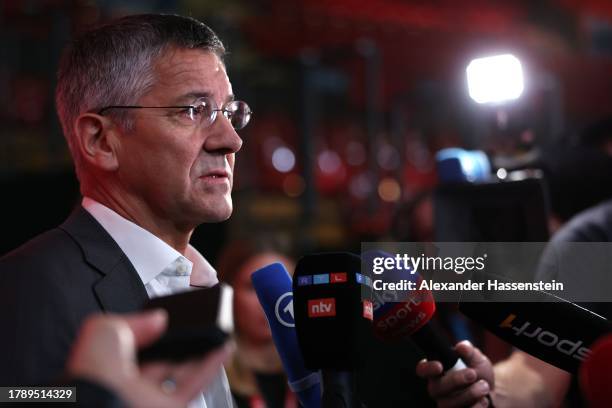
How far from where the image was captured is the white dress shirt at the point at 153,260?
4.52 feet

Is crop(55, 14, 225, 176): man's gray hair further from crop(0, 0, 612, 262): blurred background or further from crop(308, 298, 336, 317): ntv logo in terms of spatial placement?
crop(0, 0, 612, 262): blurred background

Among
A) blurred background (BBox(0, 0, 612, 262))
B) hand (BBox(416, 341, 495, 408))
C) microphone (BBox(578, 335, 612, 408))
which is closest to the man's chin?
hand (BBox(416, 341, 495, 408))

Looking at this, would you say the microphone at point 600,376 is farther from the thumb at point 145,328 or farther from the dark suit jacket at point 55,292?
the dark suit jacket at point 55,292

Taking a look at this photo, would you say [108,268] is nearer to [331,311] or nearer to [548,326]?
[331,311]

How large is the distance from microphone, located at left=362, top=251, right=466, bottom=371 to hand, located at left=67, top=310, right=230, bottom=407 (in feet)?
1.83

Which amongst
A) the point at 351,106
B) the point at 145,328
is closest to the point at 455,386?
the point at 145,328

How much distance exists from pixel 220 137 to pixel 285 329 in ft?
1.26

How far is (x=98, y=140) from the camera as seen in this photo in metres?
1.46

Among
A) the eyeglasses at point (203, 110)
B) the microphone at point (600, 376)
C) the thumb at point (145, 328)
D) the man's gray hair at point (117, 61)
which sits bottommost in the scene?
the microphone at point (600, 376)

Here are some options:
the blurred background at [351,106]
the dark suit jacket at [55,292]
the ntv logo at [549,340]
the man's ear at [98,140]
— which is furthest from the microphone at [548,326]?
the blurred background at [351,106]

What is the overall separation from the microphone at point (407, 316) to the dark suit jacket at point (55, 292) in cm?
40

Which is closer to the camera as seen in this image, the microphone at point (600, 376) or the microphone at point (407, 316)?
the microphone at point (600, 376)

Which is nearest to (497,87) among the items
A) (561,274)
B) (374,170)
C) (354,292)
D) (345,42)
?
(561,274)

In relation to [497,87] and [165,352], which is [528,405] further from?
[165,352]
